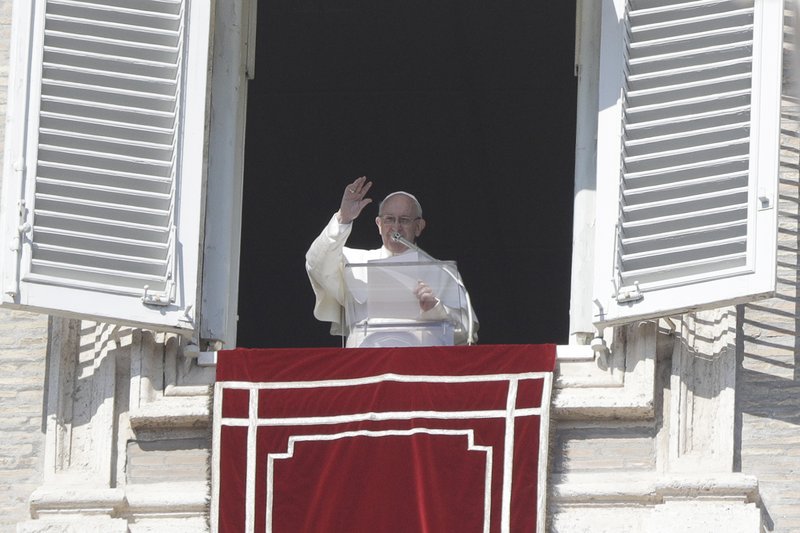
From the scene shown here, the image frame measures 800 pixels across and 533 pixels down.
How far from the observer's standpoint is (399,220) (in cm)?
1109

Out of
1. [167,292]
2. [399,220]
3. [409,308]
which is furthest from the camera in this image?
[399,220]

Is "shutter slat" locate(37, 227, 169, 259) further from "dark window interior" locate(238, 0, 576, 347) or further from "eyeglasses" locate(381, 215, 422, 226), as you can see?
"dark window interior" locate(238, 0, 576, 347)

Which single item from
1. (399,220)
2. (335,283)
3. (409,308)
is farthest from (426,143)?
(409,308)

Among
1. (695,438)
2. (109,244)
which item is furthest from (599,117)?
(109,244)

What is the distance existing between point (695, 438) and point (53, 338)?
239 cm

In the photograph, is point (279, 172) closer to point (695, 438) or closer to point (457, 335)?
point (457, 335)

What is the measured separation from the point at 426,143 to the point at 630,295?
15.9ft

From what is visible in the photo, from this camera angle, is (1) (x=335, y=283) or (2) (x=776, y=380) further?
(1) (x=335, y=283)

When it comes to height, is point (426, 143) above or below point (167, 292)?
above

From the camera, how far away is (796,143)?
10.2 metres

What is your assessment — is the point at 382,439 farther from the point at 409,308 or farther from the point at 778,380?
the point at 778,380

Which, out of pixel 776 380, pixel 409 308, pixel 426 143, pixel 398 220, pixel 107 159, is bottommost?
pixel 776 380

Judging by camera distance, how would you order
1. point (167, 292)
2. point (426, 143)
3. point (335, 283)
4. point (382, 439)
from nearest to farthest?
point (382, 439), point (167, 292), point (335, 283), point (426, 143)

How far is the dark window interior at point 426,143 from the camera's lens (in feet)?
43.4
